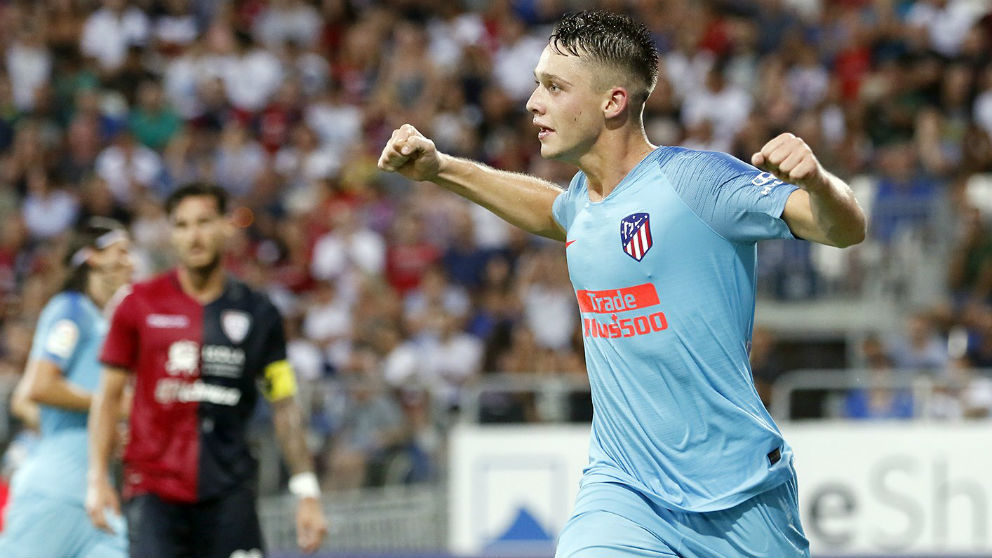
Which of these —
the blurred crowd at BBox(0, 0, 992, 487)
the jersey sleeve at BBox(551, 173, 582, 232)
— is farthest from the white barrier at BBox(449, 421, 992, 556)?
the jersey sleeve at BBox(551, 173, 582, 232)

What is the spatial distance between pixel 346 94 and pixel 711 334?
1312 centimetres

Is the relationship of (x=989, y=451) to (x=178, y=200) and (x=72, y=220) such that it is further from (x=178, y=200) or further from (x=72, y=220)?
(x=72, y=220)

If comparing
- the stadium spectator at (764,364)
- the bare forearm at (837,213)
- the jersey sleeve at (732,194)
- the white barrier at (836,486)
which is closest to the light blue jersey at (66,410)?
the jersey sleeve at (732,194)

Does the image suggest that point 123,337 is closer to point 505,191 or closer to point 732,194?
point 505,191

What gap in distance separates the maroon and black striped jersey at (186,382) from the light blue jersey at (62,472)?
69cm

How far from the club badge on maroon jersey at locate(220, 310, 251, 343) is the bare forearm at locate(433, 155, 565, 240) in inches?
70.2

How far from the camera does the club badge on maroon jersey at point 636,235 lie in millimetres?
4559

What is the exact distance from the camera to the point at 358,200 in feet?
51.2

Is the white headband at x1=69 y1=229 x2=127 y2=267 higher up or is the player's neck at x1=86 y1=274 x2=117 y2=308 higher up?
the white headband at x1=69 y1=229 x2=127 y2=267

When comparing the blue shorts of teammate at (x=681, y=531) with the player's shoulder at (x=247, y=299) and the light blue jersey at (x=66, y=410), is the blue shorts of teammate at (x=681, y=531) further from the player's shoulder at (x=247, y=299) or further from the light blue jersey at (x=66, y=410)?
the light blue jersey at (x=66, y=410)

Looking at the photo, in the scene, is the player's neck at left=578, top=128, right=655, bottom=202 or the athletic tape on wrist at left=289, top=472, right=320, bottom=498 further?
the athletic tape on wrist at left=289, top=472, right=320, bottom=498

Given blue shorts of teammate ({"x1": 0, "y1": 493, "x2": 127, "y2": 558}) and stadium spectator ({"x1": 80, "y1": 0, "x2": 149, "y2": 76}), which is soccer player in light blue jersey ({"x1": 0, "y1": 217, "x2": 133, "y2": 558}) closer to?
blue shorts of teammate ({"x1": 0, "y1": 493, "x2": 127, "y2": 558})

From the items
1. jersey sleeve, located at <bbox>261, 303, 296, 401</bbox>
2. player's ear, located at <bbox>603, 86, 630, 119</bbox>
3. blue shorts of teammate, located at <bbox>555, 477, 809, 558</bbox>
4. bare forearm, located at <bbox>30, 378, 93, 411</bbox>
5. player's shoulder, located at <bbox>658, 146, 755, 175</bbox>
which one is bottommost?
blue shorts of teammate, located at <bbox>555, 477, 809, 558</bbox>

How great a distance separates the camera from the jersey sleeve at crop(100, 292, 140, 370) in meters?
6.57
